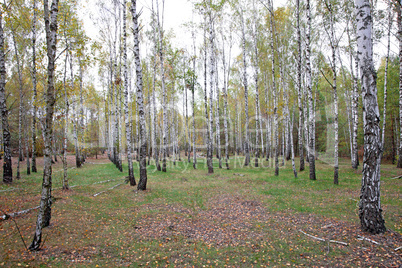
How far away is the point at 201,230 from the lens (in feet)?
21.0

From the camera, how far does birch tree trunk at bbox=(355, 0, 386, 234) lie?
5.17 meters

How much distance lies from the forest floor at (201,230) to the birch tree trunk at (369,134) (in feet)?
1.64

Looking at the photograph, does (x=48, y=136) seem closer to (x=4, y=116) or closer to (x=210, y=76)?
(x=4, y=116)

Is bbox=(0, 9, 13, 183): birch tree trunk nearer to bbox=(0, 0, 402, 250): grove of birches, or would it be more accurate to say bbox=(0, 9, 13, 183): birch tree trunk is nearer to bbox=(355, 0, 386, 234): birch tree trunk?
bbox=(0, 0, 402, 250): grove of birches

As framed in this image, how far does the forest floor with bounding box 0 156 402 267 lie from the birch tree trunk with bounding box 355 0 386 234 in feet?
1.64

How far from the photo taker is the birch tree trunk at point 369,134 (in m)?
5.17

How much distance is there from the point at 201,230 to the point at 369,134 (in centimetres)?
551

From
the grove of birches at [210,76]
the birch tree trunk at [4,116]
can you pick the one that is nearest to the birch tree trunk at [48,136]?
the grove of birches at [210,76]

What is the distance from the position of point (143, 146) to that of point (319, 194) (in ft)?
29.8

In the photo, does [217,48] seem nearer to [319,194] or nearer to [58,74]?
[58,74]

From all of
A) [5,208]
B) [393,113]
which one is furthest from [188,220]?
[393,113]

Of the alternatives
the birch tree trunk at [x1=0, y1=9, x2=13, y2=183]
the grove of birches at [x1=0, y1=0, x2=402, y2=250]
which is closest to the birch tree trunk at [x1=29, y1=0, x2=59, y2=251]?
the grove of birches at [x1=0, y1=0, x2=402, y2=250]

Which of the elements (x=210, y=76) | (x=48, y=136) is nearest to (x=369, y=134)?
(x=48, y=136)

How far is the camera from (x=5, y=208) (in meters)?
6.65
